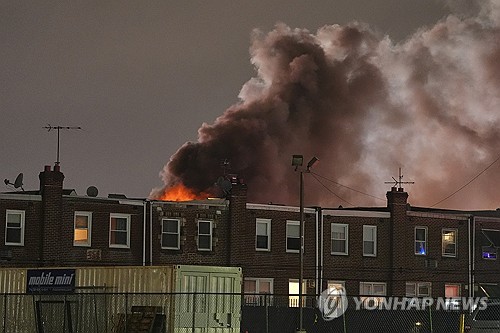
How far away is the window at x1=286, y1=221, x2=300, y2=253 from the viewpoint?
6306 centimetres

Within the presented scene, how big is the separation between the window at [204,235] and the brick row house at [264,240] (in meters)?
0.05

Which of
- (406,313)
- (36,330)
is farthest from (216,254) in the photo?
(36,330)

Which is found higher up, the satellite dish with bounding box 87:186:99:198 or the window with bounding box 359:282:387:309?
the satellite dish with bounding box 87:186:99:198

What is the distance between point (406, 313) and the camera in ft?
167

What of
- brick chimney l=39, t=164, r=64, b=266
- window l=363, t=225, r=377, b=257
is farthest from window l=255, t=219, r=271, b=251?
brick chimney l=39, t=164, r=64, b=266

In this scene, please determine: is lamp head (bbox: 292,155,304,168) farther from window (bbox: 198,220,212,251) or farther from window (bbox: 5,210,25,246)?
window (bbox: 5,210,25,246)

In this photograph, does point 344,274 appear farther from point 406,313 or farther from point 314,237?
point 406,313

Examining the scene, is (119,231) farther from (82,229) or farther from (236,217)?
(236,217)

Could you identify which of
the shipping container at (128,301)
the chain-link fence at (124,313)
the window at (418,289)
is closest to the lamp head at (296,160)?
the chain-link fence at (124,313)

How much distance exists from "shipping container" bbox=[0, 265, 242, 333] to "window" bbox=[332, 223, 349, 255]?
2478 cm

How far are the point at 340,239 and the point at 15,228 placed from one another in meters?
17.1

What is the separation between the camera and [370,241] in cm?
6550

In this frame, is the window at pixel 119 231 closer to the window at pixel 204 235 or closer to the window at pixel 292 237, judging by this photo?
the window at pixel 204 235

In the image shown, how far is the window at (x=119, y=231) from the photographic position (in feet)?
193
